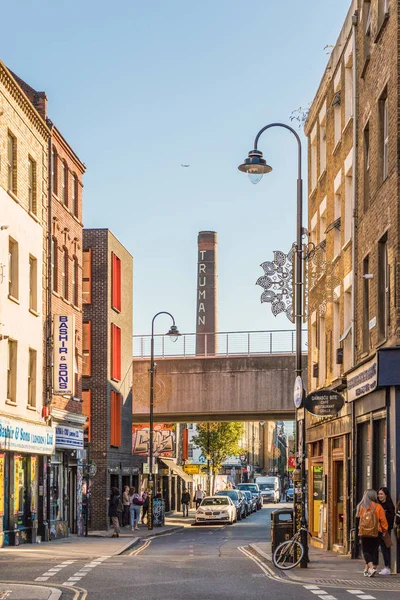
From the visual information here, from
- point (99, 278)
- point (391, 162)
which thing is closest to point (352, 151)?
point (391, 162)

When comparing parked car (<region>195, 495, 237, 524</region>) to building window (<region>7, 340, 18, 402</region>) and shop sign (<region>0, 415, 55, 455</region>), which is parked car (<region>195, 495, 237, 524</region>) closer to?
shop sign (<region>0, 415, 55, 455</region>)

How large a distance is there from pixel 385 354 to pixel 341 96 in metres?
11.5

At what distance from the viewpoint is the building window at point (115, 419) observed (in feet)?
174

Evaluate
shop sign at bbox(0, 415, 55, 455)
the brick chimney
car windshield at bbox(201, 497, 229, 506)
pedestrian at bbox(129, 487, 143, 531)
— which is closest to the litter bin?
shop sign at bbox(0, 415, 55, 455)

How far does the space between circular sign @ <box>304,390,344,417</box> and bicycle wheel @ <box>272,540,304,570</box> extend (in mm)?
3594

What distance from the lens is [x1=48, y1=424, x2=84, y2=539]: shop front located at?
39281 millimetres

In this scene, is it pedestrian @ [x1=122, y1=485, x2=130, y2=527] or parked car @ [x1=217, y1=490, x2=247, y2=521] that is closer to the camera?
pedestrian @ [x1=122, y1=485, x2=130, y2=527]

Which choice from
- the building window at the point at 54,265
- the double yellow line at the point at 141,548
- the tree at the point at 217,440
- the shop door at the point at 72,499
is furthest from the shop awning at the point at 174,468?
the double yellow line at the point at 141,548

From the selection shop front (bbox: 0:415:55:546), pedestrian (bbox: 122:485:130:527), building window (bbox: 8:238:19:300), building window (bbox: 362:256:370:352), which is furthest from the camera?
pedestrian (bbox: 122:485:130:527)

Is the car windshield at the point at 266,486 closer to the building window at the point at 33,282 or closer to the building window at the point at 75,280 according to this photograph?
the building window at the point at 75,280

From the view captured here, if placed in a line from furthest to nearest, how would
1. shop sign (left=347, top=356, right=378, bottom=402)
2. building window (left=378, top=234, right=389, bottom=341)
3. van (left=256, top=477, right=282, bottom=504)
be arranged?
1. van (left=256, top=477, right=282, bottom=504)
2. building window (left=378, top=234, right=389, bottom=341)
3. shop sign (left=347, top=356, right=378, bottom=402)

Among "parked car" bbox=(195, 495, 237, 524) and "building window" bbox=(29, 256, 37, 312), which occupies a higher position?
"building window" bbox=(29, 256, 37, 312)

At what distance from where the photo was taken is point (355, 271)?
1093 inches

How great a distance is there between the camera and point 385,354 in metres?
22.2
